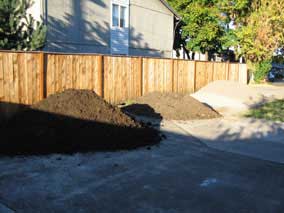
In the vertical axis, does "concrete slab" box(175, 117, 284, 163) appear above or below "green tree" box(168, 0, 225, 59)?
below

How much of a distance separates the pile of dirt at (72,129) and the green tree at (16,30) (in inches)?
210

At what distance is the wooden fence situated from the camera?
29.2 feet

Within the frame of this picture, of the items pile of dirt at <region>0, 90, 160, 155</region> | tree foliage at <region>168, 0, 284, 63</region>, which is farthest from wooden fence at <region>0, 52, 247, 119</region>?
tree foliage at <region>168, 0, 284, 63</region>

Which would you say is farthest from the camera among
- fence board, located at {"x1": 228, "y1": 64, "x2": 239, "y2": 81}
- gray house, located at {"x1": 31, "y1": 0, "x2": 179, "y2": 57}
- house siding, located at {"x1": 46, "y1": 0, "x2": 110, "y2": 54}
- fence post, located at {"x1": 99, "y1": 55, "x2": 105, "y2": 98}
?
fence board, located at {"x1": 228, "y1": 64, "x2": 239, "y2": 81}

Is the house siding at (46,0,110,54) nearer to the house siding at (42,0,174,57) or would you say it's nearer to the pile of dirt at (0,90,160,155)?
the house siding at (42,0,174,57)

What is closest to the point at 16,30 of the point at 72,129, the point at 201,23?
the point at 72,129

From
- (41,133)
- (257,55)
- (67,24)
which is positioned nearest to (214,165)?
(41,133)

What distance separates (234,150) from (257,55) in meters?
22.8

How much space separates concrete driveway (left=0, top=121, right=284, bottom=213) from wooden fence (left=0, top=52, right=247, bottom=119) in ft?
10.4

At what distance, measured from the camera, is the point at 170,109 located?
1191 centimetres

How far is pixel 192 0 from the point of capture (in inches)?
1165

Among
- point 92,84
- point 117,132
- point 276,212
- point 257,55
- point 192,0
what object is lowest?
point 276,212

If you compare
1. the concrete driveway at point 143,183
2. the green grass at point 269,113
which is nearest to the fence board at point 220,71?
the green grass at point 269,113

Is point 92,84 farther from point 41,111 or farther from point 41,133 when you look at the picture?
point 41,133
